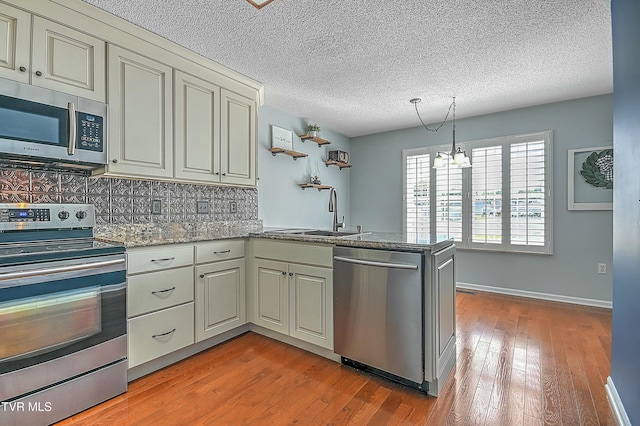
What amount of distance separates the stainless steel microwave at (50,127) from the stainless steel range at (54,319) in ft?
1.14

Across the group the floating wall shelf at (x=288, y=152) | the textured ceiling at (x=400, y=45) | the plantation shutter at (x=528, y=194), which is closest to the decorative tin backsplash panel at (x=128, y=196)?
the floating wall shelf at (x=288, y=152)

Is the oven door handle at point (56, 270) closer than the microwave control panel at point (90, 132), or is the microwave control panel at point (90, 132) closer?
the oven door handle at point (56, 270)

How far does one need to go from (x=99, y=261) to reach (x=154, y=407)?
88 cm

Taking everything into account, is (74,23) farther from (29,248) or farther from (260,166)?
(260,166)

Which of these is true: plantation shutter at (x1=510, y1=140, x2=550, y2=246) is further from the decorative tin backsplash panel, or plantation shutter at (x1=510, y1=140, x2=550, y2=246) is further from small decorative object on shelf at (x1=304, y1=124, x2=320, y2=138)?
the decorative tin backsplash panel

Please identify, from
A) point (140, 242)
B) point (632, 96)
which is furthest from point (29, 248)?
point (632, 96)

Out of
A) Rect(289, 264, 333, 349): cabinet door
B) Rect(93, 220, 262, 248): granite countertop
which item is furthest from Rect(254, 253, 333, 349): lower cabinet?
Rect(93, 220, 262, 248): granite countertop

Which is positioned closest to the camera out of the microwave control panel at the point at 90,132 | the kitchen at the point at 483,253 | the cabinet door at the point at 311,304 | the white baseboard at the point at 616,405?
the white baseboard at the point at 616,405

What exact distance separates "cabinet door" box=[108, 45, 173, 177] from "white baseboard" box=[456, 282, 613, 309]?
4008 mm

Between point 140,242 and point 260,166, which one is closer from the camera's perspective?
point 140,242

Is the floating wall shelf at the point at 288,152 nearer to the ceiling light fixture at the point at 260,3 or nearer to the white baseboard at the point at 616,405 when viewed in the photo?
the ceiling light fixture at the point at 260,3

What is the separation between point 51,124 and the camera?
1812 millimetres

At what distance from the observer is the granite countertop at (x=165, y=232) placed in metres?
2.16

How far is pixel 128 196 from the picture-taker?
7.95 ft
